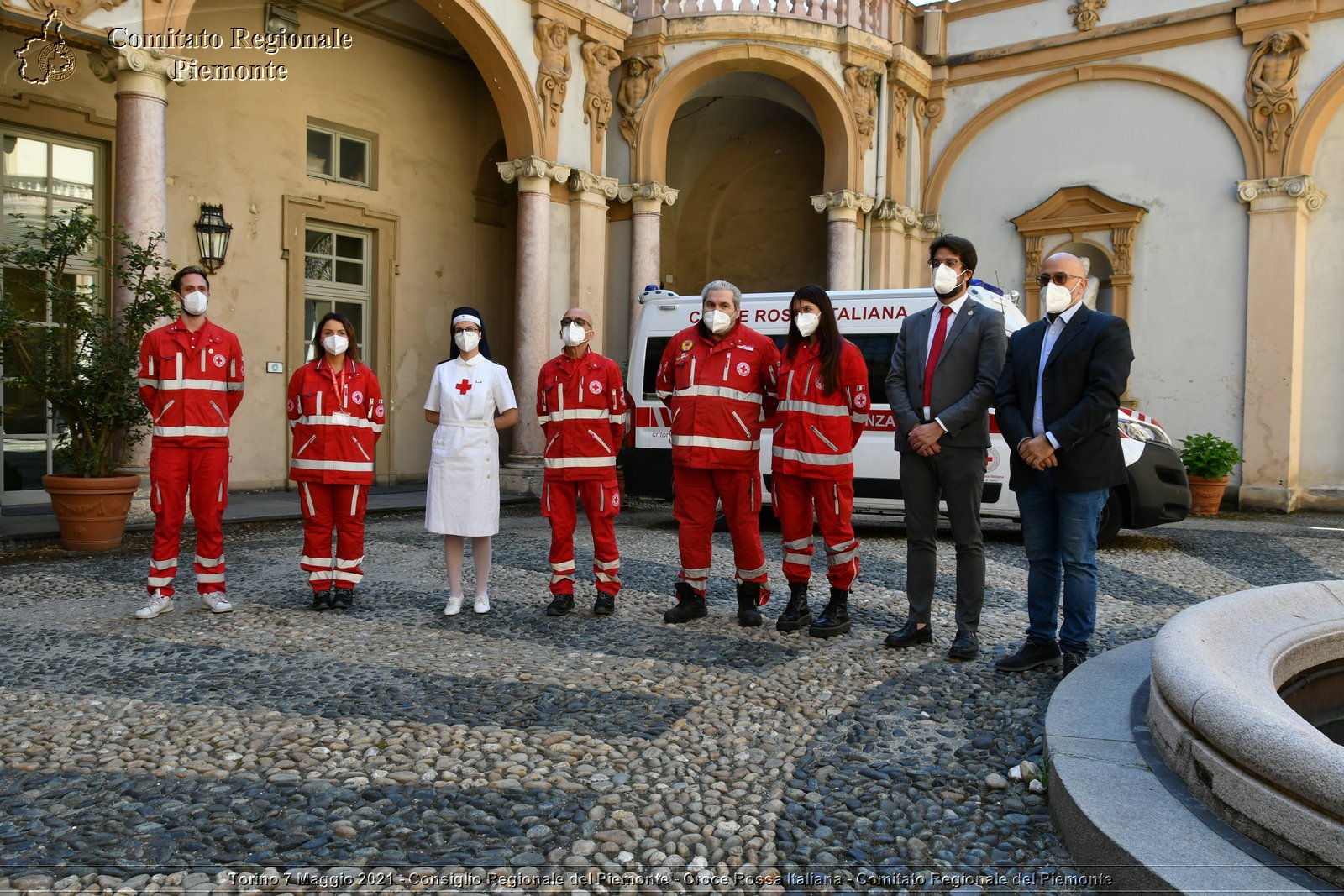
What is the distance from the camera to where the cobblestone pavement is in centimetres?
269

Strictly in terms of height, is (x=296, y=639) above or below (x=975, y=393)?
below

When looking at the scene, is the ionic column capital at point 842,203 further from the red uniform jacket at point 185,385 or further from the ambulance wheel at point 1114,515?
the red uniform jacket at point 185,385

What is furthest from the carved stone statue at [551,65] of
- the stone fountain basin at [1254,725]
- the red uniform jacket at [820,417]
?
the stone fountain basin at [1254,725]


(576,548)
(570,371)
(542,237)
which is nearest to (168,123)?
(542,237)

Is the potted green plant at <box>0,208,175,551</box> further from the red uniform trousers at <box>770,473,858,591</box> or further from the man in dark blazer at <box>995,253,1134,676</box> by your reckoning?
the man in dark blazer at <box>995,253,1134,676</box>

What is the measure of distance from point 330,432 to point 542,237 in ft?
24.7

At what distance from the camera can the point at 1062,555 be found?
4480 millimetres

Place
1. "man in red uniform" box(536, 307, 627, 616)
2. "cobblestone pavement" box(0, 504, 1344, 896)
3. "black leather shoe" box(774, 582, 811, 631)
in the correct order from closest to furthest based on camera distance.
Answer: "cobblestone pavement" box(0, 504, 1344, 896), "black leather shoe" box(774, 582, 811, 631), "man in red uniform" box(536, 307, 627, 616)

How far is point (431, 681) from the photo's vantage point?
438cm

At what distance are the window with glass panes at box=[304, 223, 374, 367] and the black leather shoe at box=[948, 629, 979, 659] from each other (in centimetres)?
1042

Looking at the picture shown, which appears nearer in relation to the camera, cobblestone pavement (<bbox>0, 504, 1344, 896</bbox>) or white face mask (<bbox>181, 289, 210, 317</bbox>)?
cobblestone pavement (<bbox>0, 504, 1344, 896</bbox>)

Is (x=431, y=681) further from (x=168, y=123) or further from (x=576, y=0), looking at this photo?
(x=576, y=0)

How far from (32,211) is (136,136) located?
2.54 m

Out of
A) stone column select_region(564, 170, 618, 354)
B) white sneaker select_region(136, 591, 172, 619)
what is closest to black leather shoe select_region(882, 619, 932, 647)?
white sneaker select_region(136, 591, 172, 619)
